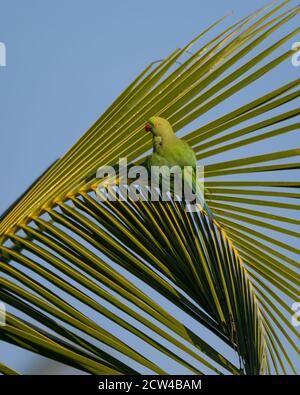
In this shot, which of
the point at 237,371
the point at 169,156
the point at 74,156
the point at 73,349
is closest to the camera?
the point at 73,349

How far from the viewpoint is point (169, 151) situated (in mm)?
2842

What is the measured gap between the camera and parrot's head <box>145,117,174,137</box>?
2670mm

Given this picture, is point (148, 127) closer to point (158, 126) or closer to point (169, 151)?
point (158, 126)

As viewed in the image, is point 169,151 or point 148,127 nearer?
point 148,127

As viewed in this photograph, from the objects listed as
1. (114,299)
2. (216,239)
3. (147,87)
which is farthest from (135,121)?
(114,299)

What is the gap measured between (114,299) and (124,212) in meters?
0.35

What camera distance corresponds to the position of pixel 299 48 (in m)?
2.48

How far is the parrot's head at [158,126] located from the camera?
2670mm

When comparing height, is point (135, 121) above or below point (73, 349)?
above

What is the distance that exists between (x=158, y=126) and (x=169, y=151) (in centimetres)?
17

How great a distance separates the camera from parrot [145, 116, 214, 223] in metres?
2.69

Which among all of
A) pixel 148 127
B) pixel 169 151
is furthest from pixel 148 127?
pixel 169 151

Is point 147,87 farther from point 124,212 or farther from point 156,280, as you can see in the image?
point 156,280

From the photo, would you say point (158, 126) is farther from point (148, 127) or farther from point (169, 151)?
point (169, 151)
